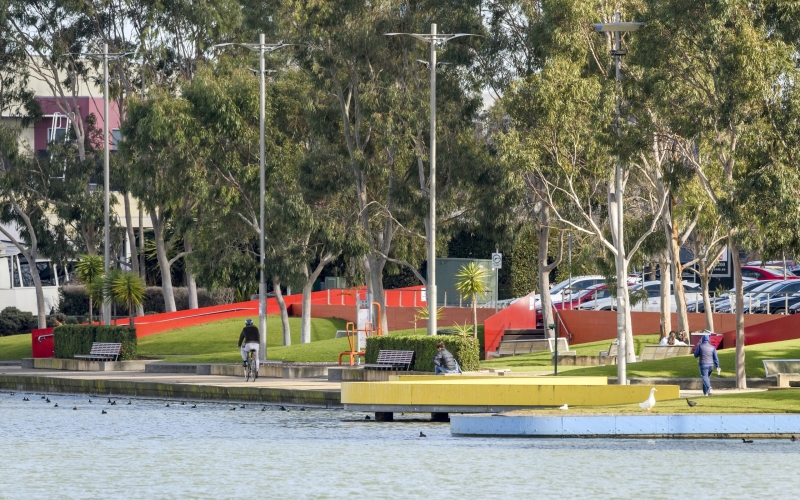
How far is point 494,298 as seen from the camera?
5088cm

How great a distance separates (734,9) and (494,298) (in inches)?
912

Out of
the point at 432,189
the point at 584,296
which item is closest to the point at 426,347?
the point at 432,189

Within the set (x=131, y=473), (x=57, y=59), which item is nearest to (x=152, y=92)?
(x=57, y=59)

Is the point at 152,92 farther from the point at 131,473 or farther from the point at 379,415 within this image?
the point at 131,473

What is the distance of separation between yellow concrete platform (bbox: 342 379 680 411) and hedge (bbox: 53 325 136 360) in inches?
679

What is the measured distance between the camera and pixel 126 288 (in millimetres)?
43000

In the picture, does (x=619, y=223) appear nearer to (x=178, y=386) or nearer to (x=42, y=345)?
(x=178, y=386)

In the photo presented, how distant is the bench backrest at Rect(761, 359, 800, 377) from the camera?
3066 centimetres

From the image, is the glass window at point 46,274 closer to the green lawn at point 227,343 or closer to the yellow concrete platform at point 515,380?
the green lawn at point 227,343

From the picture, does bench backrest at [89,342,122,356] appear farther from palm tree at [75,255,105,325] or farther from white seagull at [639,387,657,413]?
white seagull at [639,387,657,413]

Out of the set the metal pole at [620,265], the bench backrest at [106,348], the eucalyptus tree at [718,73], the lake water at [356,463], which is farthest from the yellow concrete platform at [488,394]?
the bench backrest at [106,348]

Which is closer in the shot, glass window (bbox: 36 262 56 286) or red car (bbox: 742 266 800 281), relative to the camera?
red car (bbox: 742 266 800 281)

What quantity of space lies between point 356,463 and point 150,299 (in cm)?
4446

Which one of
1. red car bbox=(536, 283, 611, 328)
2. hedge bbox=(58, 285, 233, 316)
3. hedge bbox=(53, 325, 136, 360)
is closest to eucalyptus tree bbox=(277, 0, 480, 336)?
red car bbox=(536, 283, 611, 328)
